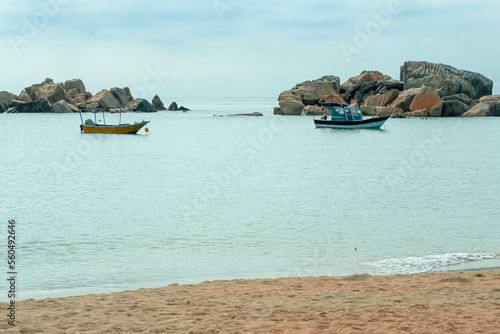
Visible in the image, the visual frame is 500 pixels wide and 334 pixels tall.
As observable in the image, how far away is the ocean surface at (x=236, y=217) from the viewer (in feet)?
38.3

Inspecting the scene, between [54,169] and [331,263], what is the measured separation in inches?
943

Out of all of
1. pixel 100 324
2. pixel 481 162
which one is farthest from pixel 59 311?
pixel 481 162

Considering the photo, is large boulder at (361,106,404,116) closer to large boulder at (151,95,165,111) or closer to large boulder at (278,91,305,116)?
large boulder at (278,91,305,116)

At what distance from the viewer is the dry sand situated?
6676 millimetres

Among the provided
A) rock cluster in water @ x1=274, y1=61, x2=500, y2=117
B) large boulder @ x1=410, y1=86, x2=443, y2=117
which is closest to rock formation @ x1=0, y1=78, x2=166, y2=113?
rock cluster in water @ x1=274, y1=61, x2=500, y2=117

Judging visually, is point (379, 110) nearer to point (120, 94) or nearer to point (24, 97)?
point (120, 94)

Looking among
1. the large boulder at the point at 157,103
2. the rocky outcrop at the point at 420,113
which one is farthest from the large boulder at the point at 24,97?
the rocky outcrop at the point at 420,113

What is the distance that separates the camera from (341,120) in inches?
2530

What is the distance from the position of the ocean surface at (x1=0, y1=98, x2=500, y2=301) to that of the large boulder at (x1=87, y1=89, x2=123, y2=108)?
241 feet

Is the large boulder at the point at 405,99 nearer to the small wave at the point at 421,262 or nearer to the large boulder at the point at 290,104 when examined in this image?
A: the large boulder at the point at 290,104

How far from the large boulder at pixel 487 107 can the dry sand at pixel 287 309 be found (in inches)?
3656

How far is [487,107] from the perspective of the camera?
9606cm

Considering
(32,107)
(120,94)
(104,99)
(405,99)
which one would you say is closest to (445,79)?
(405,99)

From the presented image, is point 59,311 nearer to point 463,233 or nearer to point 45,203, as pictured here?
point 463,233
